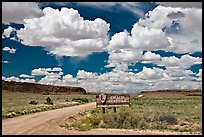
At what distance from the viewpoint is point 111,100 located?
82.6ft

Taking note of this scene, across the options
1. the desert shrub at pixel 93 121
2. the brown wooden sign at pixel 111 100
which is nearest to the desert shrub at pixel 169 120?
the brown wooden sign at pixel 111 100

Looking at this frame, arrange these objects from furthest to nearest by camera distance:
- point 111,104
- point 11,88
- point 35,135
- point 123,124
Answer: point 11,88 < point 111,104 < point 123,124 < point 35,135

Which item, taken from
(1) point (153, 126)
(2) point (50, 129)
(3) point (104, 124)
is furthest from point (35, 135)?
(1) point (153, 126)

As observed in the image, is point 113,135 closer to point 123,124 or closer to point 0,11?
point 123,124

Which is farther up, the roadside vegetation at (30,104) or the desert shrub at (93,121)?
the roadside vegetation at (30,104)

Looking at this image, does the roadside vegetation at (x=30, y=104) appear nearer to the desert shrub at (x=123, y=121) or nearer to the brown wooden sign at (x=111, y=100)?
the brown wooden sign at (x=111, y=100)

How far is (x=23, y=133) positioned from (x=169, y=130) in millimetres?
7235

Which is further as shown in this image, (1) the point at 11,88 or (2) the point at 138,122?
(1) the point at 11,88

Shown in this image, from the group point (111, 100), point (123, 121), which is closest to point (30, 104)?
point (111, 100)

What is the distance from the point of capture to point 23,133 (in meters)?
17.8

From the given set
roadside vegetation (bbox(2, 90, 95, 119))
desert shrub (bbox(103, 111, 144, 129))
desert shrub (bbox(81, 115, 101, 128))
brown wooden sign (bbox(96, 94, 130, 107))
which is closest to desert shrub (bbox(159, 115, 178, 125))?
desert shrub (bbox(103, 111, 144, 129))

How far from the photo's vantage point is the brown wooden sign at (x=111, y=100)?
25.1 metres

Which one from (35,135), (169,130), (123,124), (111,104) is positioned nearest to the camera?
(35,135)

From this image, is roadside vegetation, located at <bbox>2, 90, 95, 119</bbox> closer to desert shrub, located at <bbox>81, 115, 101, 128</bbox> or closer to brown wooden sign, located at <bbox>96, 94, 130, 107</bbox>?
brown wooden sign, located at <bbox>96, 94, 130, 107</bbox>
